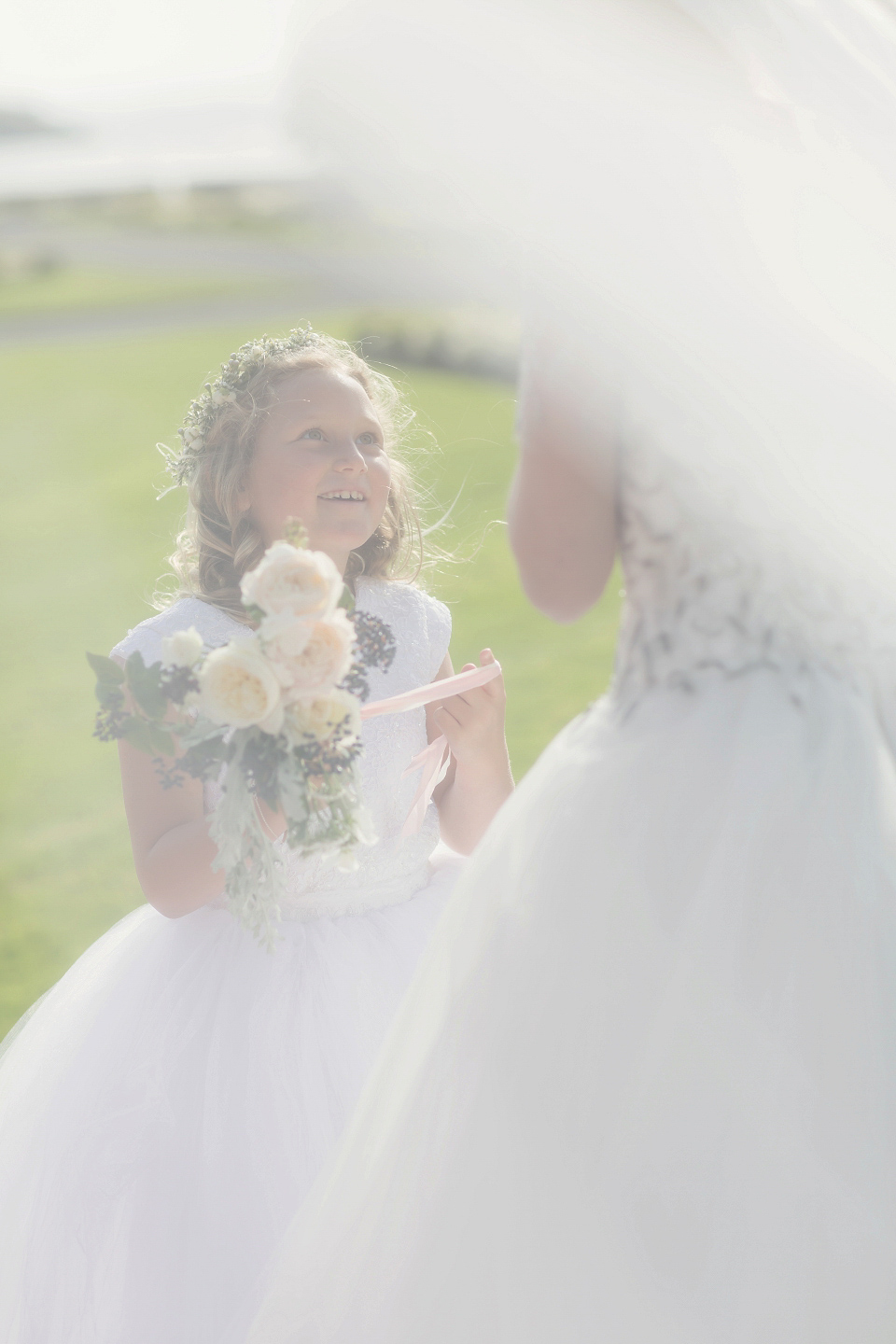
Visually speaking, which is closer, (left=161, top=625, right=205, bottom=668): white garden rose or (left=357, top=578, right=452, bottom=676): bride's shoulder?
(left=161, top=625, right=205, bottom=668): white garden rose

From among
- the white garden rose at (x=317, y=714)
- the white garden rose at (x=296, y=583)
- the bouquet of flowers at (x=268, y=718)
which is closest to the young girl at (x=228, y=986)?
the bouquet of flowers at (x=268, y=718)

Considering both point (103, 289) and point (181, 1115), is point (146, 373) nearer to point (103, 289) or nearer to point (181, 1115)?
point (103, 289)

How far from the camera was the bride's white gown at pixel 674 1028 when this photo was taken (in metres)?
1.22

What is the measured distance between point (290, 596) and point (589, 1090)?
71 cm

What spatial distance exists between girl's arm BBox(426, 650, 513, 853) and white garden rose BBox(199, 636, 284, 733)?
62 centimetres

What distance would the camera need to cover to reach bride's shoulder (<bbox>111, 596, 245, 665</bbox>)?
219cm

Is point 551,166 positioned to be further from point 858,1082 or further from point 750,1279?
point 750,1279

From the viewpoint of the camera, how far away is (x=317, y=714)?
162cm

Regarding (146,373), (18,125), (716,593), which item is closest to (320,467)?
(716,593)

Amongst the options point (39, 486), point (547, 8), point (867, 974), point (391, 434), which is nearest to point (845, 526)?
point (867, 974)

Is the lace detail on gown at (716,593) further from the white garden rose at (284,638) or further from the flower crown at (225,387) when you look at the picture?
the flower crown at (225,387)

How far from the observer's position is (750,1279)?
1211 mm

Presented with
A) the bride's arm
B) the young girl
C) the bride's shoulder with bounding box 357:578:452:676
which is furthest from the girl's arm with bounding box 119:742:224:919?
the bride's arm

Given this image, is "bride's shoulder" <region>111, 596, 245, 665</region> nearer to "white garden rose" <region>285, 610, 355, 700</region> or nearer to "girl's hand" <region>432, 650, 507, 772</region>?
"girl's hand" <region>432, 650, 507, 772</region>
